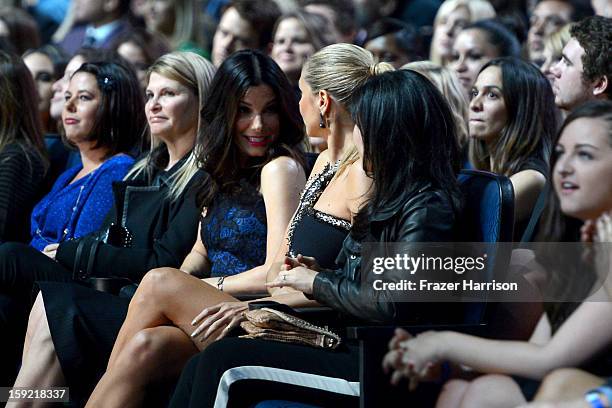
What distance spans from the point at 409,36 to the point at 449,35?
1.39ft

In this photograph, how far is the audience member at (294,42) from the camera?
6.23 metres

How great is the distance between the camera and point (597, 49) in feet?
12.6

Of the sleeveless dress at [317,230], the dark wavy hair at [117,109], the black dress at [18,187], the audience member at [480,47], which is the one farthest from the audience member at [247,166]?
the audience member at [480,47]

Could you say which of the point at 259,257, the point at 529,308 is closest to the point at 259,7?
the point at 259,257

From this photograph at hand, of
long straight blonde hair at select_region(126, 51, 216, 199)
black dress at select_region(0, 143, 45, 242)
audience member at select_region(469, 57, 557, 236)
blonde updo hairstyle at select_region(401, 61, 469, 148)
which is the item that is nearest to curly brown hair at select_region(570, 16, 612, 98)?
audience member at select_region(469, 57, 557, 236)

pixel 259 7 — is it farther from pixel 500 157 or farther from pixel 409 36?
pixel 500 157

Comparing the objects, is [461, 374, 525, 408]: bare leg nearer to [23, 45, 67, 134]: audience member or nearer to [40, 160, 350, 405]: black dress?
[40, 160, 350, 405]: black dress

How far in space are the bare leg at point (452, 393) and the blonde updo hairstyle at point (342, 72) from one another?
1.27m

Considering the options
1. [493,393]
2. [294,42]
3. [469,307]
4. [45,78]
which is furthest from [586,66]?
[45,78]

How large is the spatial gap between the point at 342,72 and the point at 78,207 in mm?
1685

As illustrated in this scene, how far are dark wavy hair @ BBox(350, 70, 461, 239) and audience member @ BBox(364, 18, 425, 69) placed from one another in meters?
2.86

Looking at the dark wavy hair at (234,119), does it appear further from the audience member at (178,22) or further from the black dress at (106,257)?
the audience member at (178,22)

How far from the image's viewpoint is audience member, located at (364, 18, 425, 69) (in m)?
6.24

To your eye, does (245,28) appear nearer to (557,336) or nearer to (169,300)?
(169,300)
